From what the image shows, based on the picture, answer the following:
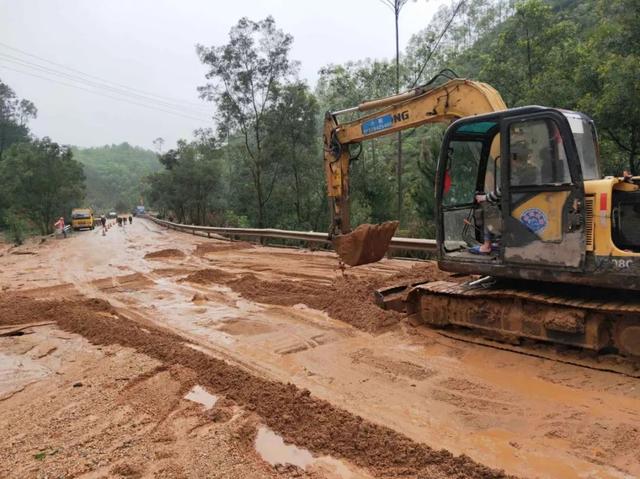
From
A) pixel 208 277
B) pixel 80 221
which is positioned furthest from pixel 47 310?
pixel 80 221

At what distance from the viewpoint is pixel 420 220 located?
1956 cm

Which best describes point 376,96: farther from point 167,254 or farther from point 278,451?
point 278,451

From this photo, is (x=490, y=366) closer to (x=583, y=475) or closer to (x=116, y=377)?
(x=583, y=475)

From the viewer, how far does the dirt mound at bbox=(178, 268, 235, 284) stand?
1075cm

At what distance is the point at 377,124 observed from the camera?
8.05 metres

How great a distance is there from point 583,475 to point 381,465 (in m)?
1.31

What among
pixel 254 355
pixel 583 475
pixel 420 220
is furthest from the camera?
pixel 420 220

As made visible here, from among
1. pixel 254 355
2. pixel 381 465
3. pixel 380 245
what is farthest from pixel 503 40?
pixel 381 465

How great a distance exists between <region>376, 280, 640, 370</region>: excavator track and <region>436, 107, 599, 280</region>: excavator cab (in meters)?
0.33

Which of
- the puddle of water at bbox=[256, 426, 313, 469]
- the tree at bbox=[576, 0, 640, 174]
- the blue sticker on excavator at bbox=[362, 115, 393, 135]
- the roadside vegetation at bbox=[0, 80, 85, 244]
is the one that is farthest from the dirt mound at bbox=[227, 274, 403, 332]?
the roadside vegetation at bbox=[0, 80, 85, 244]

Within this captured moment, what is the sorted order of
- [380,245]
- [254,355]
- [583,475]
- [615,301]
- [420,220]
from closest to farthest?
[583,475] < [615,301] < [254,355] < [380,245] < [420,220]

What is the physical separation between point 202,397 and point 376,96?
1083 inches

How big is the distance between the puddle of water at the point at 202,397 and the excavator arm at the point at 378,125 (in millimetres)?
4103

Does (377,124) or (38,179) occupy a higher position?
(38,179)
